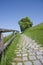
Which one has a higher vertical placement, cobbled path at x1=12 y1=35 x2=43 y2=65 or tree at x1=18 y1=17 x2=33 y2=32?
tree at x1=18 y1=17 x2=33 y2=32

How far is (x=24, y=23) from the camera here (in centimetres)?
6006

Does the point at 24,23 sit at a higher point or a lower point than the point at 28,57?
higher

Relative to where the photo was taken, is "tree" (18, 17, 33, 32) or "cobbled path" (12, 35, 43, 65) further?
"tree" (18, 17, 33, 32)

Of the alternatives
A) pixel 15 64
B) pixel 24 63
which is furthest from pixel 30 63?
pixel 15 64

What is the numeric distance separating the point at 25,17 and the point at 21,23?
19.4 ft

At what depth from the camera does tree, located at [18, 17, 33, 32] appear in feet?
191

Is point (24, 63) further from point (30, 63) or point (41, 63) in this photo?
point (41, 63)

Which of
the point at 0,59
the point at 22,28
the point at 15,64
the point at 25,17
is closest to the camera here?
the point at 0,59

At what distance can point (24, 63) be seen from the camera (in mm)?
4512

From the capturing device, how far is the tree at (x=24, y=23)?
58.3 meters

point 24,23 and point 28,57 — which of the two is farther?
point 24,23

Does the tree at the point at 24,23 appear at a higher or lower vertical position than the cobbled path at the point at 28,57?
higher

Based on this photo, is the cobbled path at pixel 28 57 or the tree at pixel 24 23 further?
the tree at pixel 24 23

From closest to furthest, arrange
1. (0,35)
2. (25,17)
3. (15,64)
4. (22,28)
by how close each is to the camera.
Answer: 1. (0,35)
2. (15,64)
3. (22,28)
4. (25,17)
